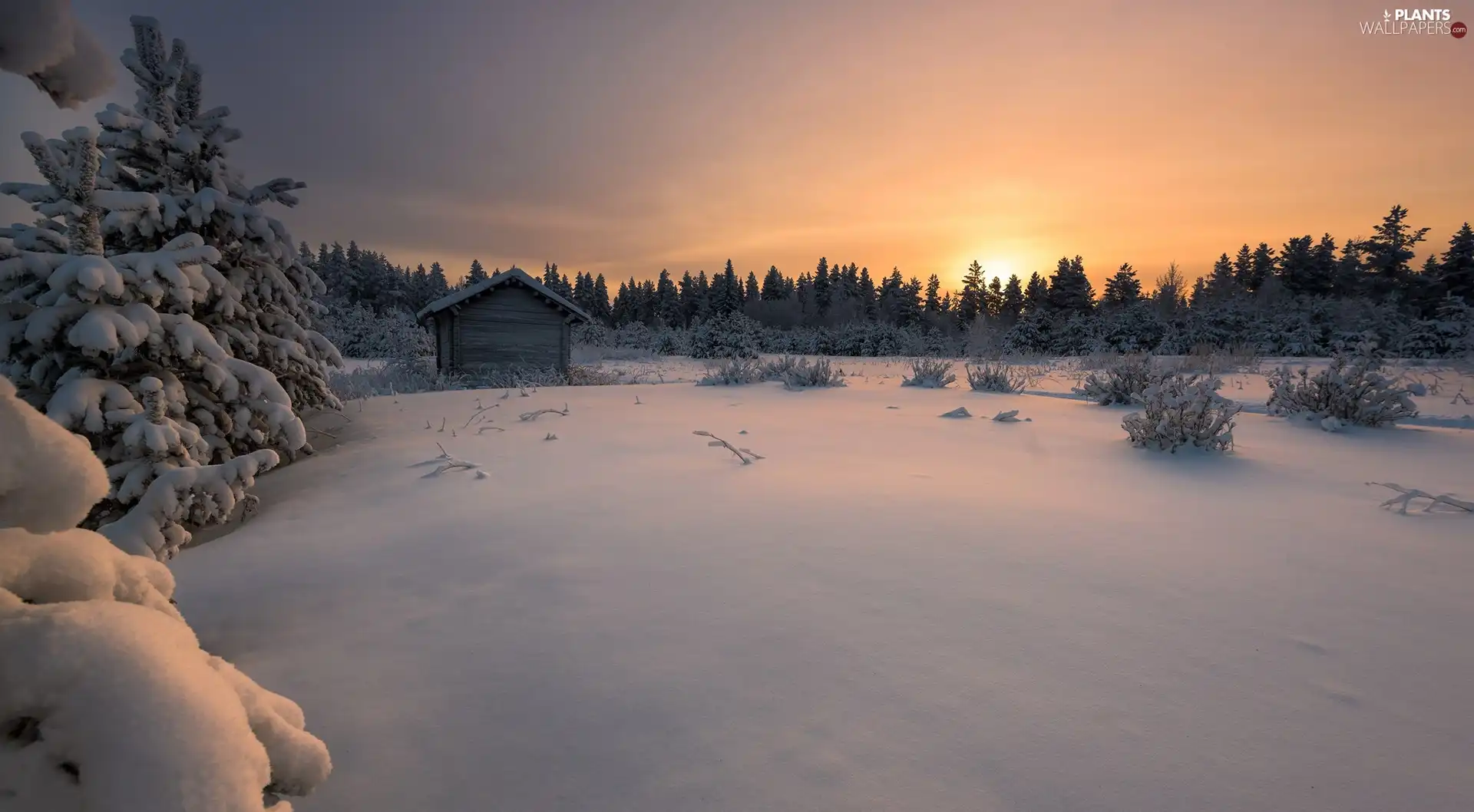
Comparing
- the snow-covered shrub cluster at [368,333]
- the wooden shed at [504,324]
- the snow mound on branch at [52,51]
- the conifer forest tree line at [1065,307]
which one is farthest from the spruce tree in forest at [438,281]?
the snow mound on branch at [52,51]

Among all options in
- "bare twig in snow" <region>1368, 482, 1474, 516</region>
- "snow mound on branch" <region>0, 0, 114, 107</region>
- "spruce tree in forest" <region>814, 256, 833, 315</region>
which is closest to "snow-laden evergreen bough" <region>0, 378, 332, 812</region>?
"snow mound on branch" <region>0, 0, 114, 107</region>

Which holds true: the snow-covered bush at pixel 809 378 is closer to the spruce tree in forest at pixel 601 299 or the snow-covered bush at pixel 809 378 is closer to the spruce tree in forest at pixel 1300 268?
the spruce tree in forest at pixel 1300 268

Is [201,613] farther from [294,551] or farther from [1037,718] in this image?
[1037,718]

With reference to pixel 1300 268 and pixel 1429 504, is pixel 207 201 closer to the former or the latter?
pixel 1429 504

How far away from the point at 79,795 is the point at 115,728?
0.21ft

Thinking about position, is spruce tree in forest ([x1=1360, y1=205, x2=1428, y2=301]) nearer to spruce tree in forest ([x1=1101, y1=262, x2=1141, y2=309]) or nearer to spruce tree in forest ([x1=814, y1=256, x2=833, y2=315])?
spruce tree in forest ([x1=1101, y1=262, x2=1141, y2=309])

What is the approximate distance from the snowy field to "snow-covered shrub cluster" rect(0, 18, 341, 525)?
3.38 feet

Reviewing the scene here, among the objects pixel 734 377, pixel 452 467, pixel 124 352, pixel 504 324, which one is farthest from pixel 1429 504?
pixel 504 324

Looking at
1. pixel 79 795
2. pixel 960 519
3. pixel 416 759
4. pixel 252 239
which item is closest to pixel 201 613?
pixel 416 759

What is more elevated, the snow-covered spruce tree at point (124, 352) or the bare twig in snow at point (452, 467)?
the snow-covered spruce tree at point (124, 352)

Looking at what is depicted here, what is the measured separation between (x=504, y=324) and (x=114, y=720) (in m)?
19.0

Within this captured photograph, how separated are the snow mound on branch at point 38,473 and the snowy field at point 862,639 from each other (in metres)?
0.87

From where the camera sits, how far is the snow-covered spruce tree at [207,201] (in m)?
5.17

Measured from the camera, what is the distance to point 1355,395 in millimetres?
6102
